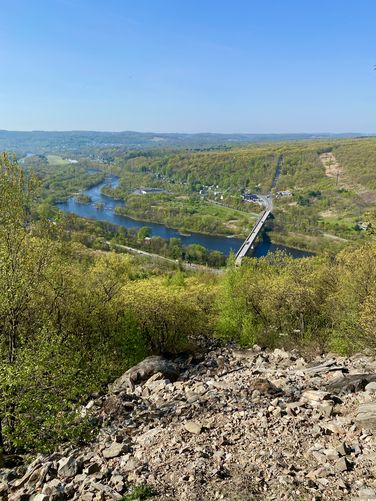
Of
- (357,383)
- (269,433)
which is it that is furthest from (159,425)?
(357,383)

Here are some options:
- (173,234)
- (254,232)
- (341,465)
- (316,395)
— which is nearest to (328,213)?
(254,232)

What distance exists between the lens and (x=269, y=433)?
42.6 feet

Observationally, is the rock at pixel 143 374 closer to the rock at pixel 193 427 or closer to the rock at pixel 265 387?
the rock at pixel 265 387

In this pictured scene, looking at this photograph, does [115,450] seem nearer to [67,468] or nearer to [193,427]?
[67,468]

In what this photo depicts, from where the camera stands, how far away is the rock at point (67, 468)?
11805mm

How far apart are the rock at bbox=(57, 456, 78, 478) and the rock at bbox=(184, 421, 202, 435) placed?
3.77 metres

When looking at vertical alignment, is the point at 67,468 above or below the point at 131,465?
below

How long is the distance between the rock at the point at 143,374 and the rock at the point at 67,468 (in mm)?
7840

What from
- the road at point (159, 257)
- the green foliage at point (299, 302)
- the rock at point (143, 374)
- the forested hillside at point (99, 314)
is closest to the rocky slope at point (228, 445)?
the rock at point (143, 374)

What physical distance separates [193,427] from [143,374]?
7.60 meters

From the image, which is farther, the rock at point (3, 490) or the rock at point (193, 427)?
the rock at point (193, 427)

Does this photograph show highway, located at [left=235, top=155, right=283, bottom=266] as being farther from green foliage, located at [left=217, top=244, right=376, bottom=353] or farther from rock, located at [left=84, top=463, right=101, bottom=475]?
rock, located at [left=84, top=463, right=101, bottom=475]

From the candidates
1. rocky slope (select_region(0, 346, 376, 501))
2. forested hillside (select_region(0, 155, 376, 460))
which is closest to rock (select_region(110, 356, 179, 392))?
forested hillside (select_region(0, 155, 376, 460))

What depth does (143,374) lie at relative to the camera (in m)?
20.8
